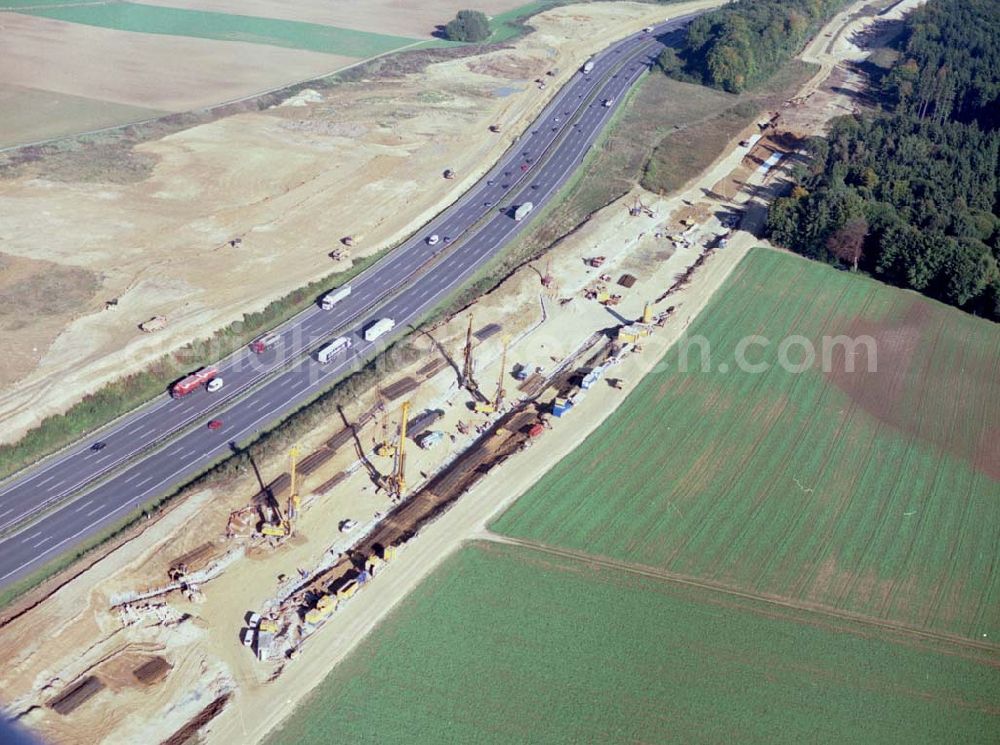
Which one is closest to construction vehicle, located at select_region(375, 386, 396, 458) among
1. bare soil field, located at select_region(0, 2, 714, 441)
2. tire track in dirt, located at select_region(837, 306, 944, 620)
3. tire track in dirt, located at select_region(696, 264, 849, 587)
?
bare soil field, located at select_region(0, 2, 714, 441)

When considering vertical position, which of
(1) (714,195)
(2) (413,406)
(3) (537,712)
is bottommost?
(3) (537,712)

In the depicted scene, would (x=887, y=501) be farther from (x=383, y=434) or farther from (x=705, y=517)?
(x=383, y=434)

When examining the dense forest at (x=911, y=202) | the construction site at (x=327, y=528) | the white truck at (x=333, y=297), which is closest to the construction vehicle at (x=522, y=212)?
the construction site at (x=327, y=528)

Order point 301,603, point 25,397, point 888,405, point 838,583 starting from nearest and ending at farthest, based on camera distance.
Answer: point 301,603 → point 838,583 → point 25,397 → point 888,405

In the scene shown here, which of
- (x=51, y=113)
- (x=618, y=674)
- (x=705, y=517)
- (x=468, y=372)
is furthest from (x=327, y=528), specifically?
(x=51, y=113)

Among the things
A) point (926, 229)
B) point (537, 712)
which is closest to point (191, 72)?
point (926, 229)

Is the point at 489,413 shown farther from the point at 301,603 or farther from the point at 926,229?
the point at 926,229

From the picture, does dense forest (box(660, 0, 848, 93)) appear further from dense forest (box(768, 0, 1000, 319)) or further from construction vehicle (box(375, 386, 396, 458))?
construction vehicle (box(375, 386, 396, 458))
